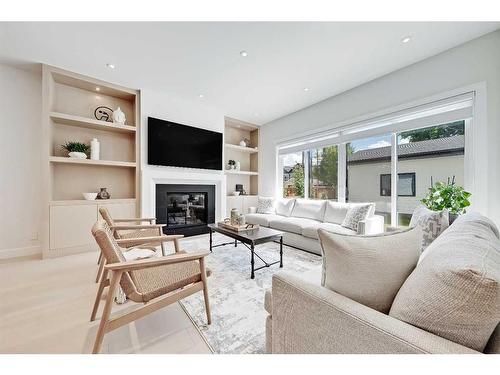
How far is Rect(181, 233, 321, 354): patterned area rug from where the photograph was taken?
1.34 meters

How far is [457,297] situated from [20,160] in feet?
15.1

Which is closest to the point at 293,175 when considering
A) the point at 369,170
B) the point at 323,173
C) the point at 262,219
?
the point at 323,173

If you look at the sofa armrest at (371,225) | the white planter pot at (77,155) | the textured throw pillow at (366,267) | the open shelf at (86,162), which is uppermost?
the white planter pot at (77,155)

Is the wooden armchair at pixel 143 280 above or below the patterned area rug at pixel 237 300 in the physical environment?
above

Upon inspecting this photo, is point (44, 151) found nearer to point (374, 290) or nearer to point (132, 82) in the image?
point (132, 82)

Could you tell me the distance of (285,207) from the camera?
4.28 m

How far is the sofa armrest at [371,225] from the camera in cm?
266

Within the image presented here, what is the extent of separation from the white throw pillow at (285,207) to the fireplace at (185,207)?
1.40 metres

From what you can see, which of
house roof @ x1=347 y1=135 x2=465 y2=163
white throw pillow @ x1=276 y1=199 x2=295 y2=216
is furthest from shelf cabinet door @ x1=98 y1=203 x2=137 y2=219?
house roof @ x1=347 y1=135 x2=465 y2=163

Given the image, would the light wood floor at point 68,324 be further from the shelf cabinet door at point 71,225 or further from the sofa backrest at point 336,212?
the sofa backrest at point 336,212

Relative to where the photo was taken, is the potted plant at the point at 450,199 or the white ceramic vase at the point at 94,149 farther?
the white ceramic vase at the point at 94,149

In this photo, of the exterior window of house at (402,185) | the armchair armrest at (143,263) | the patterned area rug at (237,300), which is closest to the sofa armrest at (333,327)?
the patterned area rug at (237,300)
